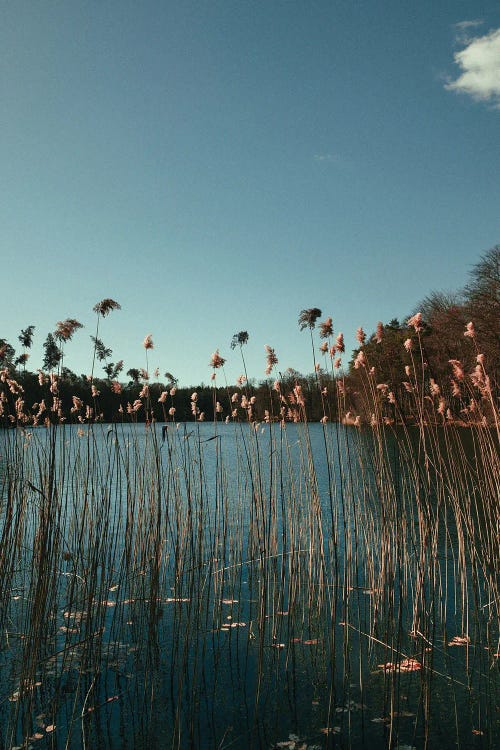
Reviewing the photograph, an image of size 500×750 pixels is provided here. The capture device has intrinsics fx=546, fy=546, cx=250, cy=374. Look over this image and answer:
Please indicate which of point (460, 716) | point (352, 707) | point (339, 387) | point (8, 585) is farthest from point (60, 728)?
point (339, 387)

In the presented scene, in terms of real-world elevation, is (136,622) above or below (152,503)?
below

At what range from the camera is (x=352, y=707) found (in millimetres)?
3539

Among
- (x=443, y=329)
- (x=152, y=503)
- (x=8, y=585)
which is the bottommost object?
(x=8, y=585)

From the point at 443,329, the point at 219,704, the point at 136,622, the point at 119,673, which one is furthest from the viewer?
the point at 443,329

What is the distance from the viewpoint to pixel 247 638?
4.38m

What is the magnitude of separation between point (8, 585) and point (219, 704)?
1.60 metres

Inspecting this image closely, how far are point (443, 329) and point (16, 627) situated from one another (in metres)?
24.8

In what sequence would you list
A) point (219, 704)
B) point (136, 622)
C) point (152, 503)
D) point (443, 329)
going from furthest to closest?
point (443, 329)
point (136, 622)
point (152, 503)
point (219, 704)

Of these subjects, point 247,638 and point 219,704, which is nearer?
point 219,704

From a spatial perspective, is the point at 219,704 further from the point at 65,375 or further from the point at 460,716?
the point at 65,375

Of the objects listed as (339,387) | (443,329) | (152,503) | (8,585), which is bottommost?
(8,585)

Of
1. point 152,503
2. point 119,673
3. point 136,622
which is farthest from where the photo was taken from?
point 136,622

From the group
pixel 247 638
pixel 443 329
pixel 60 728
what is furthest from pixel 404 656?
pixel 443 329

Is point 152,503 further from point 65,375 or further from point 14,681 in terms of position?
point 14,681
